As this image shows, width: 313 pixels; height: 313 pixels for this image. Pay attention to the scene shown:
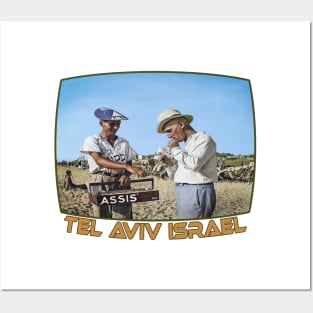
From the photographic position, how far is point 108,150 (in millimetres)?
A: 9656

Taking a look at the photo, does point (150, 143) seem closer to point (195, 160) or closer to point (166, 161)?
point (166, 161)

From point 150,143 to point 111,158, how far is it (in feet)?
1.12

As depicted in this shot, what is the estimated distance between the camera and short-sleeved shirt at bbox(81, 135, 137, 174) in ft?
31.6

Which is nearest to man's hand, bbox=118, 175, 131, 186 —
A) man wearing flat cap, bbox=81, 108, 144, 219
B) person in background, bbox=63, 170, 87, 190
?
man wearing flat cap, bbox=81, 108, 144, 219

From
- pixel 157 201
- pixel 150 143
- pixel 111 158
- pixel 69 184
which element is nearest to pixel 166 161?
pixel 150 143

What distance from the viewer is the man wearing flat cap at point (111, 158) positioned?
9.64 m

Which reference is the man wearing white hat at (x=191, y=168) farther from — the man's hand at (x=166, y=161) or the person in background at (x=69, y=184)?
the person in background at (x=69, y=184)
